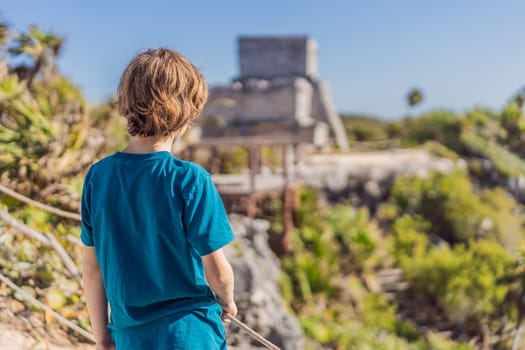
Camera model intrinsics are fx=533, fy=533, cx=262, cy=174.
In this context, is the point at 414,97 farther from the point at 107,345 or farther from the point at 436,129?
the point at 107,345

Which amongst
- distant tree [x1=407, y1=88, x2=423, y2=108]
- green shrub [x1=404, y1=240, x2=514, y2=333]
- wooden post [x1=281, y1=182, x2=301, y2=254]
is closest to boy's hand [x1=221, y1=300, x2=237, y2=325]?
wooden post [x1=281, y1=182, x2=301, y2=254]

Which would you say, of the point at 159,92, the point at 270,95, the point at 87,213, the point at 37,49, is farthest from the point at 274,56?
the point at 159,92

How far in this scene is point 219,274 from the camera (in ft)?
5.53

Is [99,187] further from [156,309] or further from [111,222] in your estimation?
[156,309]

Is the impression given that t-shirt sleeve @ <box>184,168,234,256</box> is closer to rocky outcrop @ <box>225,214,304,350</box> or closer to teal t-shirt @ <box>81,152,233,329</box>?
teal t-shirt @ <box>81,152,233,329</box>

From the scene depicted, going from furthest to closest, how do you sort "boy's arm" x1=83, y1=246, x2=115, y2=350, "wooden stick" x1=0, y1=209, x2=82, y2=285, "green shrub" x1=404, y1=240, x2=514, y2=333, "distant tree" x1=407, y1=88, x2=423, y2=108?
"distant tree" x1=407, y1=88, x2=423, y2=108 < "green shrub" x1=404, y1=240, x2=514, y2=333 < "wooden stick" x1=0, y1=209, x2=82, y2=285 < "boy's arm" x1=83, y1=246, x2=115, y2=350

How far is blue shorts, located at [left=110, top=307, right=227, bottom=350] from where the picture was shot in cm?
166

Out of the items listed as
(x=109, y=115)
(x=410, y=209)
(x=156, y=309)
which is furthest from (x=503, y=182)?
(x=156, y=309)

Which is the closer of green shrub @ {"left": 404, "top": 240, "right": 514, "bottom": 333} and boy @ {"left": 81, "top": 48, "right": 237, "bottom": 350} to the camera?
boy @ {"left": 81, "top": 48, "right": 237, "bottom": 350}

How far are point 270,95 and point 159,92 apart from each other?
62.8 feet

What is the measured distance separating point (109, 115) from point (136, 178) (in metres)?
5.82

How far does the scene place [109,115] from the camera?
719 cm

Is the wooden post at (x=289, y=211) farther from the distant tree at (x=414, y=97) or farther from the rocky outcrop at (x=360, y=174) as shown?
the distant tree at (x=414, y=97)

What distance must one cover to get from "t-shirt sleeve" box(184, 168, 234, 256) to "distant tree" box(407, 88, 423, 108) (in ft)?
105
